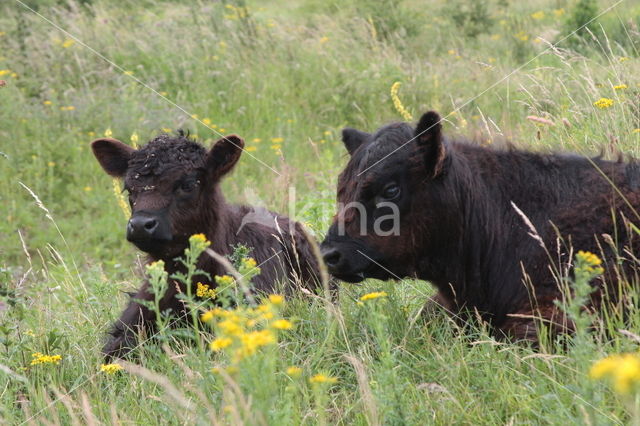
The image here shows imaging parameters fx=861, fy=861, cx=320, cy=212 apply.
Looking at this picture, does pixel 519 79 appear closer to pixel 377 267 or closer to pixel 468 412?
pixel 377 267

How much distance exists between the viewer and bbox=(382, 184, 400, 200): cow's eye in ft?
14.5

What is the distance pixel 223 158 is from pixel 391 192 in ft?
5.70

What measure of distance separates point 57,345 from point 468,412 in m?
2.41

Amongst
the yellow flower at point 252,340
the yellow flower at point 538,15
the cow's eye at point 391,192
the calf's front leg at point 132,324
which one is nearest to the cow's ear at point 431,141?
the cow's eye at point 391,192

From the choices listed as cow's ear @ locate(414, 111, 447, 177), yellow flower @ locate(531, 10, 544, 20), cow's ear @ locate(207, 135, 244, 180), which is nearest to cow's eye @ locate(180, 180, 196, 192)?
cow's ear @ locate(207, 135, 244, 180)

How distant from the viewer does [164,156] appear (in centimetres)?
554

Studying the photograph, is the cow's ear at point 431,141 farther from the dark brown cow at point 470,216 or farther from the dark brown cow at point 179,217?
the dark brown cow at point 179,217

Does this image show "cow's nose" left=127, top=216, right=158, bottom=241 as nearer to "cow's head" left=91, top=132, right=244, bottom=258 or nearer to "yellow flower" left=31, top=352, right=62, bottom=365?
"cow's head" left=91, top=132, right=244, bottom=258

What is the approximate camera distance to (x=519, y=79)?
10.7 metres

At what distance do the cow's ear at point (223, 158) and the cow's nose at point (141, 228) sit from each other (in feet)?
2.38

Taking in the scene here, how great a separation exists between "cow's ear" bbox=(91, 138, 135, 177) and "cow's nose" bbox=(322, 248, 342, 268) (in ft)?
6.71

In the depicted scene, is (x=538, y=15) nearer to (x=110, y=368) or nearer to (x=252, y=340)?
(x=110, y=368)

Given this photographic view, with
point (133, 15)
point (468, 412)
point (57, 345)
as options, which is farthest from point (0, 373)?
point (133, 15)

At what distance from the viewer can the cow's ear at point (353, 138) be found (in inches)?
191
